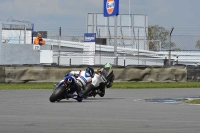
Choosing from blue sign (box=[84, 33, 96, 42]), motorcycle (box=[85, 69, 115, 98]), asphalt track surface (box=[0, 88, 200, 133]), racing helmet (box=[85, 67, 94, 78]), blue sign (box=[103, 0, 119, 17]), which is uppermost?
blue sign (box=[103, 0, 119, 17])

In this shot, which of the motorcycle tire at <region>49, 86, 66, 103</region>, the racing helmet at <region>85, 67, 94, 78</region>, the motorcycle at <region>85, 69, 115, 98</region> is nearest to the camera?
the motorcycle tire at <region>49, 86, 66, 103</region>

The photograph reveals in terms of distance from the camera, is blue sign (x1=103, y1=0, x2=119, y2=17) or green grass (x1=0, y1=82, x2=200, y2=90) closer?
green grass (x1=0, y1=82, x2=200, y2=90)

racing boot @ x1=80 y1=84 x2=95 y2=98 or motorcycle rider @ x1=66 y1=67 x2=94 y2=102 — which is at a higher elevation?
motorcycle rider @ x1=66 y1=67 x2=94 y2=102

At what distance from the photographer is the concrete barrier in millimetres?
29125

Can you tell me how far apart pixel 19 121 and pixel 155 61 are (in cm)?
3777

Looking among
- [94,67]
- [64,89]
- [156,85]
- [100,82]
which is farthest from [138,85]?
[64,89]

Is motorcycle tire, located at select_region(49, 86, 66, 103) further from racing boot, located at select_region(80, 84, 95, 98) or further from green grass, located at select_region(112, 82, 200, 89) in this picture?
green grass, located at select_region(112, 82, 200, 89)

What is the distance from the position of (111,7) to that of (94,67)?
422 inches

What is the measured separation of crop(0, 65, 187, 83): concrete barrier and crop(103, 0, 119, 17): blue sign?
945 cm

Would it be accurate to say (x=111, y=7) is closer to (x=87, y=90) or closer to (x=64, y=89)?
(x=87, y=90)

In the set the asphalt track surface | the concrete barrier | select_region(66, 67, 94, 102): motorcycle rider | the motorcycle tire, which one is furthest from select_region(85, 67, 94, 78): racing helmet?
the concrete barrier

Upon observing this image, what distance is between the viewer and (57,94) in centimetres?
1694

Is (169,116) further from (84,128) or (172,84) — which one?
(172,84)

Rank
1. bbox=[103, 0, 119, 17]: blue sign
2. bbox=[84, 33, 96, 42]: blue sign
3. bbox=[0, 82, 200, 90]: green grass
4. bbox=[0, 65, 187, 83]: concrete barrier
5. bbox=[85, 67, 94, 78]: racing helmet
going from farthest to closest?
1. bbox=[84, 33, 96, 42]: blue sign
2. bbox=[103, 0, 119, 17]: blue sign
3. bbox=[0, 65, 187, 83]: concrete barrier
4. bbox=[0, 82, 200, 90]: green grass
5. bbox=[85, 67, 94, 78]: racing helmet
